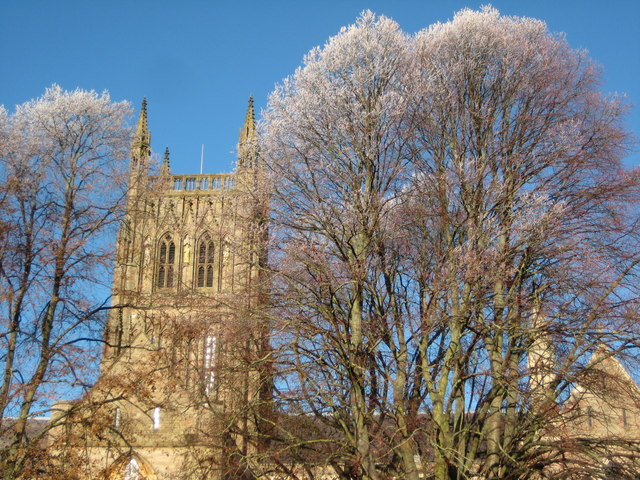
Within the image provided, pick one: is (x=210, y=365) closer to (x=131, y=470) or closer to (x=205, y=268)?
(x=131, y=470)

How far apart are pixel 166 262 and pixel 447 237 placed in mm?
39116

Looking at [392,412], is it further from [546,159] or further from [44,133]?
[44,133]

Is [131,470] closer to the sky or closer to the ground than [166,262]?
closer to the ground

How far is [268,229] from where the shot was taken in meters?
21.4

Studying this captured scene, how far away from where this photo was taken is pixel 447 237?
1980 cm

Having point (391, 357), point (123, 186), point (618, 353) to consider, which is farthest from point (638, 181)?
point (123, 186)

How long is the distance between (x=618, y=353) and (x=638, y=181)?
438cm

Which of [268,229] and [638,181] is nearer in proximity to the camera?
[638,181]

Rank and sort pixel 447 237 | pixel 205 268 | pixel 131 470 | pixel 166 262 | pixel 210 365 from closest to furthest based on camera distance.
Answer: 1. pixel 447 237
2. pixel 210 365
3. pixel 131 470
4. pixel 205 268
5. pixel 166 262

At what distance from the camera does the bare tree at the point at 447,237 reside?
1859 cm

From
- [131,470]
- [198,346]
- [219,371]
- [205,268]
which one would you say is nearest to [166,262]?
[205,268]

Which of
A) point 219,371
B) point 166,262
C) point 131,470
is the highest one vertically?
point 166,262

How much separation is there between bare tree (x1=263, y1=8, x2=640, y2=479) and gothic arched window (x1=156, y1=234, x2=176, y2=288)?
34629mm

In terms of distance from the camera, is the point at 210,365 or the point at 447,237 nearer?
the point at 447,237
